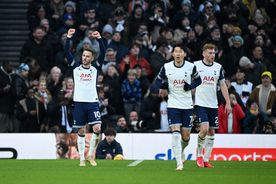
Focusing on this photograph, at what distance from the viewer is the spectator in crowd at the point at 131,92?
26.8 metres

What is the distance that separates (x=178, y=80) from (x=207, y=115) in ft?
3.68

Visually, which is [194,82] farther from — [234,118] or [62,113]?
[62,113]

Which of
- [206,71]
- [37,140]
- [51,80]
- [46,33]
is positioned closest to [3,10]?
[46,33]

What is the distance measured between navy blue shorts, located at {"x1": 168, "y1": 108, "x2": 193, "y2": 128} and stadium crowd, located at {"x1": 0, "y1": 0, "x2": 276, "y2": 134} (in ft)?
18.4

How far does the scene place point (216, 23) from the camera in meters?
30.0

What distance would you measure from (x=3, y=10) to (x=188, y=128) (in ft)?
45.8

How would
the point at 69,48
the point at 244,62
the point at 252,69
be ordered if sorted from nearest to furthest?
the point at 69,48 → the point at 252,69 → the point at 244,62

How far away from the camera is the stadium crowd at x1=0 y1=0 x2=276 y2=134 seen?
85.2 ft

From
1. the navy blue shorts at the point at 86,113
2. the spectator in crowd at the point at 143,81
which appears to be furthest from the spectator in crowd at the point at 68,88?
the navy blue shorts at the point at 86,113

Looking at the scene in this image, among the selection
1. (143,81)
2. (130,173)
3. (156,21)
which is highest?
(156,21)

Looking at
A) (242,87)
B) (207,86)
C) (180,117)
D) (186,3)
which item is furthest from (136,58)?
(180,117)

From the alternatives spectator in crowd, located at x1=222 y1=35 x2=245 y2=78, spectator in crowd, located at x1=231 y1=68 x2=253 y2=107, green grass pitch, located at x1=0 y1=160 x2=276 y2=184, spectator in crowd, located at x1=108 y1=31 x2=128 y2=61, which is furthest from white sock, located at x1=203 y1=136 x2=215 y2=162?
spectator in crowd, located at x1=108 y1=31 x2=128 y2=61

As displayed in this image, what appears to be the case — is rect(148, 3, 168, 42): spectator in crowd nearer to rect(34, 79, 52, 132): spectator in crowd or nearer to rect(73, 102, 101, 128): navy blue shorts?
rect(34, 79, 52, 132): spectator in crowd

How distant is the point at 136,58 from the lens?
1098 inches
